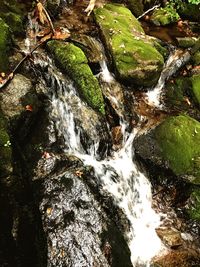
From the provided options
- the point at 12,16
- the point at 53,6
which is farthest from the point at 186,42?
the point at 12,16

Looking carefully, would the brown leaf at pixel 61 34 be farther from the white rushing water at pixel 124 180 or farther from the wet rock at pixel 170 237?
the wet rock at pixel 170 237

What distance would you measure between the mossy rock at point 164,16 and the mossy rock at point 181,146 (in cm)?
574

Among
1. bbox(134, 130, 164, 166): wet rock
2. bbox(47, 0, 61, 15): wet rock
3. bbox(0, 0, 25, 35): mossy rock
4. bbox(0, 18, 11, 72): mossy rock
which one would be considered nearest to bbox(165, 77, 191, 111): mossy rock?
bbox(134, 130, 164, 166): wet rock

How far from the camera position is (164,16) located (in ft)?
40.9

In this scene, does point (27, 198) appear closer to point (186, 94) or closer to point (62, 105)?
point (62, 105)

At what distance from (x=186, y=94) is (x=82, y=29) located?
3.77 m

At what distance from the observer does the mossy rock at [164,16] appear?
1237 cm

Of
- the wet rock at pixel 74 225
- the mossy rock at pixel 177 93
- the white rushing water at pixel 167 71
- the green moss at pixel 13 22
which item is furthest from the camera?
the mossy rock at pixel 177 93

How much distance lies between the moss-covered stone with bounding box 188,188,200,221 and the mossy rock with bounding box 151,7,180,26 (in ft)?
24.1

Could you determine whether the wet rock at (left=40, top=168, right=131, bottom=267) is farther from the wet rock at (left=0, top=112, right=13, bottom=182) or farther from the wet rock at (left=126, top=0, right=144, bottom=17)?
the wet rock at (left=126, top=0, right=144, bottom=17)

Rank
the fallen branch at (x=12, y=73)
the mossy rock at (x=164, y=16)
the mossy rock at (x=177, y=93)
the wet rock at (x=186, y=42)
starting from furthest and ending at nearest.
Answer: the mossy rock at (x=164, y=16) → the wet rock at (x=186, y=42) → the mossy rock at (x=177, y=93) → the fallen branch at (x=12, y=73)

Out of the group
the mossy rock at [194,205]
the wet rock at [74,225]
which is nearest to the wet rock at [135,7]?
the mossy rock at [194,205]

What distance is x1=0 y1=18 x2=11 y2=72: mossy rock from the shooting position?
686cm

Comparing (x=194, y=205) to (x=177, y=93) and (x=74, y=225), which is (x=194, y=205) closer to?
(x=74, y=225)
